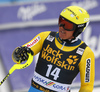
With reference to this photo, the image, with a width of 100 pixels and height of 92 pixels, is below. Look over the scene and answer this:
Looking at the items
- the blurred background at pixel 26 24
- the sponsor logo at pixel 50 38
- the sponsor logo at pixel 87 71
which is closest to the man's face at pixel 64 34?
the sponsor logo at pixel 50 38

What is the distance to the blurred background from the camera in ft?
13.3

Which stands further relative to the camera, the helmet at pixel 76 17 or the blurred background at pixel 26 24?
the blurred background at pixel 26 24

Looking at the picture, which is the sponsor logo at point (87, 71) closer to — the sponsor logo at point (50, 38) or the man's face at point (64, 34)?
the man's face at point (64, 34)

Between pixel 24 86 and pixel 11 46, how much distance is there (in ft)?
2.80

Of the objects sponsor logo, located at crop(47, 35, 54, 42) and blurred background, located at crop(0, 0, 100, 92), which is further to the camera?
blurred background, located at crop(0, 0, 100, 92)

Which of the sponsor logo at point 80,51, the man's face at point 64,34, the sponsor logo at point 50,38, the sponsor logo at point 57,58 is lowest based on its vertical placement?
the sponsor logo at point 57,58

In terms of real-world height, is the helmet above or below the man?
above

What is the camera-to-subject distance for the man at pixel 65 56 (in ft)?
7.54

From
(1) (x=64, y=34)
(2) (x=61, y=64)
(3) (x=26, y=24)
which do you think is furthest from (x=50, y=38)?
(3) (x=26, y=24)

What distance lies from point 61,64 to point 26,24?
196 centimetres

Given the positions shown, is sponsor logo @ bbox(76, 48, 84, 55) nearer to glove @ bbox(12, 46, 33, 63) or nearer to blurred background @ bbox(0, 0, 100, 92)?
glove @ bbox(12, 46, 33, 63)

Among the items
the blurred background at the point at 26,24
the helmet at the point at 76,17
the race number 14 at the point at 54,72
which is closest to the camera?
the helmet at the point at 76,17

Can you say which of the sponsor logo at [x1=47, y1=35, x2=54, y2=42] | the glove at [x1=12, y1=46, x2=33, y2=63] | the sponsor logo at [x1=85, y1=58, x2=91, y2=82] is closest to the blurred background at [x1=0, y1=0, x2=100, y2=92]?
the sponsor logo at [x1=47, y1=35, x2=54, y2=42]

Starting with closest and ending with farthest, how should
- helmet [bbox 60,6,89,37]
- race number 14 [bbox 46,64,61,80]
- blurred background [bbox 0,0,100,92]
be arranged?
helmet [bbox 60,6,89,37] < race number 14 [bbox 46,64,61,80] < blurred background [bbox 0,0,100,92]
